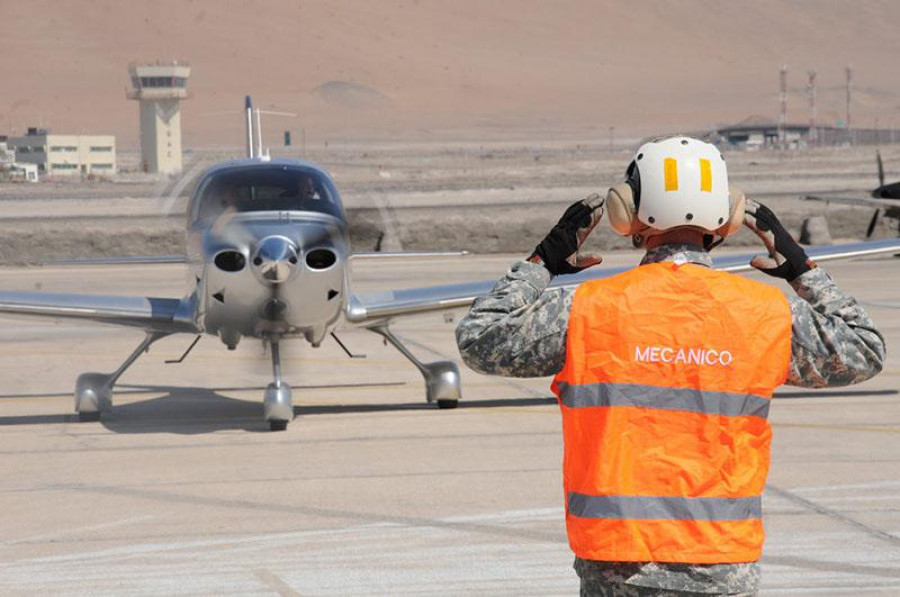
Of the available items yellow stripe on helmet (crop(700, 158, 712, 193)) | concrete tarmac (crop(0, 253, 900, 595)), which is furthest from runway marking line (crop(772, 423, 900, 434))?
yellow stripe on helmet (crop(700, 158, 712, 193))

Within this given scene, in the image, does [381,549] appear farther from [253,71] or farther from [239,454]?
[253,71]

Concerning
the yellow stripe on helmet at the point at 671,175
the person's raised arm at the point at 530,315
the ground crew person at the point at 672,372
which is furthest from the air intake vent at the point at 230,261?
the yellow stripe on helmet at the point at 671,175

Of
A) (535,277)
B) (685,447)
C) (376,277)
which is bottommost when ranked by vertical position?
(376,277)

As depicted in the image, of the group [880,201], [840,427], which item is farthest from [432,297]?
[880,201]

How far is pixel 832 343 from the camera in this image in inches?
150

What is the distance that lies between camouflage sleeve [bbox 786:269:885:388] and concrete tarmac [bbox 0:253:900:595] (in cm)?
323

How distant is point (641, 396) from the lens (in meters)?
3.76

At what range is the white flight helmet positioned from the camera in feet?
12.6

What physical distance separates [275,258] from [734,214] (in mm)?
7157

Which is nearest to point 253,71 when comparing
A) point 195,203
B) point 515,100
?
point 515,100

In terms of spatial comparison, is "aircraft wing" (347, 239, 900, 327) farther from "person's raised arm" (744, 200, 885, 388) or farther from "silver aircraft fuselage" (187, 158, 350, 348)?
"person's raised arm" (744, 200, 885, 388)

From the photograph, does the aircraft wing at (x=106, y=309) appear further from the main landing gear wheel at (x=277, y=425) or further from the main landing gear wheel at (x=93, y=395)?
the main landing gear wheel at (x=277, y=425)

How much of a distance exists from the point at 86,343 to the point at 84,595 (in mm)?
11466

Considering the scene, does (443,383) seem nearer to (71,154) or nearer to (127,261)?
(127,261)
